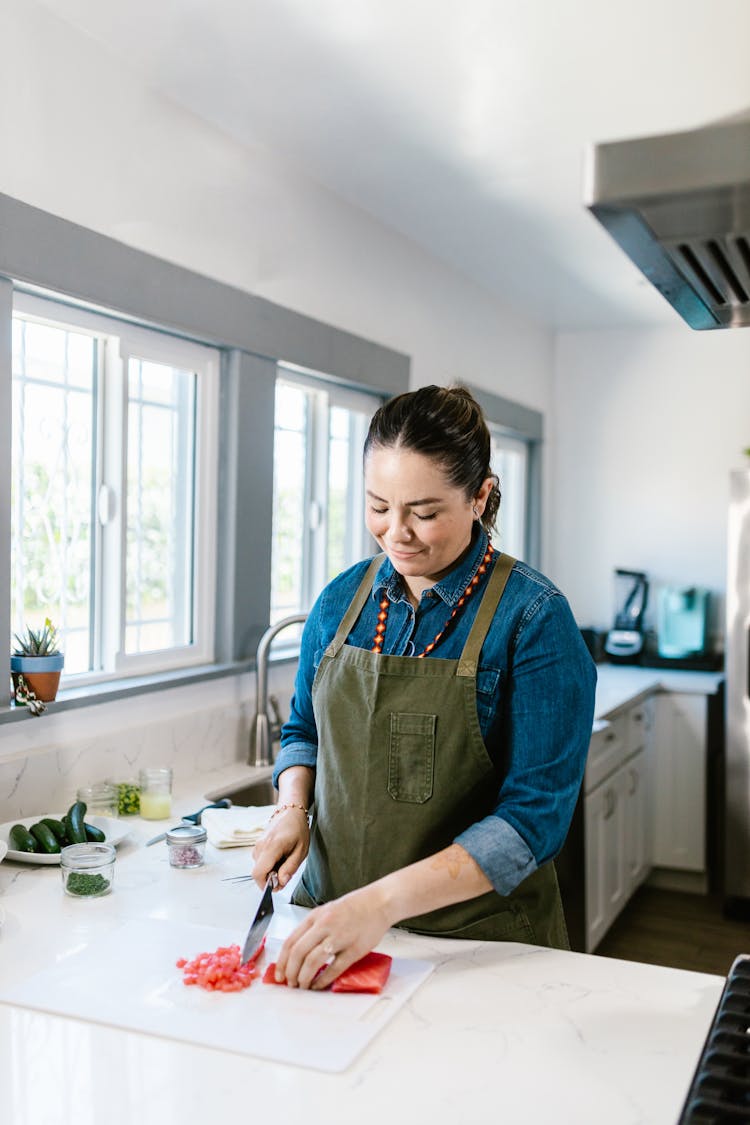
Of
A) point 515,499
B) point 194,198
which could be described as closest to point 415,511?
point 194,198

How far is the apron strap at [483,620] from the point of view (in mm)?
1416

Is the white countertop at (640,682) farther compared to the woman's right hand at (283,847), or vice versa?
the white countertop at (640,682)

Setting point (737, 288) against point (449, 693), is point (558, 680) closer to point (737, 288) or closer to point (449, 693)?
point (449, 693)

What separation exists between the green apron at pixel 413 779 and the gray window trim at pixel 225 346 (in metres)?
0.93

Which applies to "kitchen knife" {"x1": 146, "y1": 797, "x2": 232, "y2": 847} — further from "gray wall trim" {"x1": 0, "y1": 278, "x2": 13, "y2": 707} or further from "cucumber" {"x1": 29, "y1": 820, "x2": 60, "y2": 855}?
"gray wall trim" {"x1": 0, "y1": 278, "x2": 13, "y2": 707}

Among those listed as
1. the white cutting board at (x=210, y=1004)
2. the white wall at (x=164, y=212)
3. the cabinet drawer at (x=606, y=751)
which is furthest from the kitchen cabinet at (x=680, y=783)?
the white cutting board at (x=210, y=1004)

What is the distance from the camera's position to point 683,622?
4.76m

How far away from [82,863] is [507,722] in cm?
72

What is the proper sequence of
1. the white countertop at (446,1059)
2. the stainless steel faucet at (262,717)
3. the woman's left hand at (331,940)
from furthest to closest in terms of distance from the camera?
the stainless steel faucet at (262,717), the woman's left hand at (331,940), the white countertop at (446,1059)

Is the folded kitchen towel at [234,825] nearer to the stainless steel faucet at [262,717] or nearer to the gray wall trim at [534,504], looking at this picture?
the stainless steel faucet at [262,717]

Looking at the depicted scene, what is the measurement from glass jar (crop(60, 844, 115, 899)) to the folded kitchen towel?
286mm

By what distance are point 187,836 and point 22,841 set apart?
294 mm

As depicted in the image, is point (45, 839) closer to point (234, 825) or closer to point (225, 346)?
point (234, 825)

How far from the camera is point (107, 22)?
216cm
